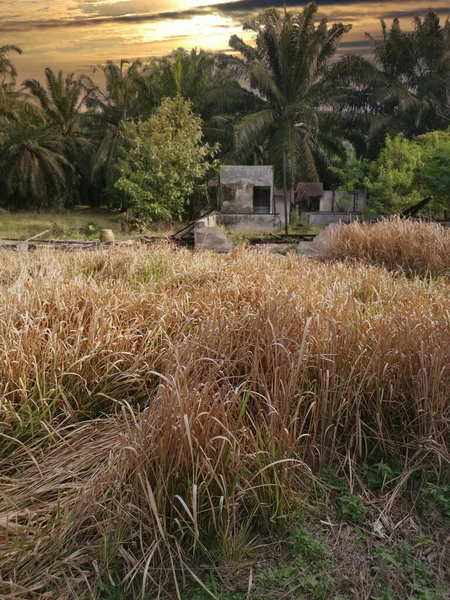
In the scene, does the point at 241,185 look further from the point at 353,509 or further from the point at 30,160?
the point at 353,509

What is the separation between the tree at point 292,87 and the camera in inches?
964

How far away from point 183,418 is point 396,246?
7.11 meters

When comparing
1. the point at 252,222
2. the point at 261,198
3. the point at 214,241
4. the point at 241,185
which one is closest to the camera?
the point at 214,241

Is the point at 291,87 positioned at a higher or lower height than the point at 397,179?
higher

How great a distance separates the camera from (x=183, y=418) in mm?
2562

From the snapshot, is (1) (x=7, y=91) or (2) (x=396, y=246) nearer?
(2) (x=396, y=246)

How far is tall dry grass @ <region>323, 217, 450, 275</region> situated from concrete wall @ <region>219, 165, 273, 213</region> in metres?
12.7

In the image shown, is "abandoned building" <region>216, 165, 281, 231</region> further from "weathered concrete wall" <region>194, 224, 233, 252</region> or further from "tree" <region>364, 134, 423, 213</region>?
"weathered concrete wall" <region>194, 224, 233, 252</region>

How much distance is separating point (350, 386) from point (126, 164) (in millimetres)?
20547

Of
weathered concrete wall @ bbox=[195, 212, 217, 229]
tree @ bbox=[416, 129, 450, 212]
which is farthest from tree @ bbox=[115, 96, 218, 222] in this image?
tree @ bbox=[416, 129, 450, 212]

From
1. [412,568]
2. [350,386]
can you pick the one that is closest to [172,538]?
[412,568]

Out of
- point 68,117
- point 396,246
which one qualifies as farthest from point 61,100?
point 396,246

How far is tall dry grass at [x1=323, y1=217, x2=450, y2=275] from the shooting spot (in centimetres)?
827

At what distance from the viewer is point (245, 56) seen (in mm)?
27250
